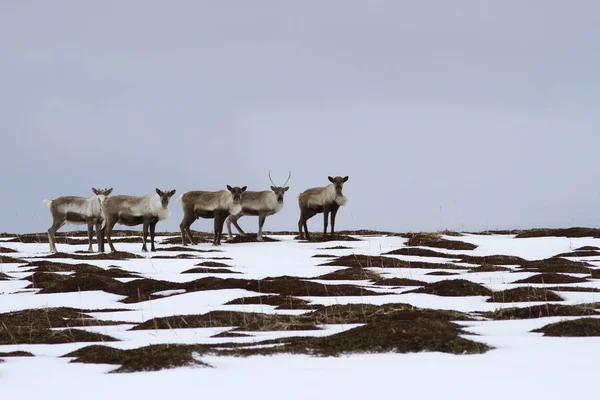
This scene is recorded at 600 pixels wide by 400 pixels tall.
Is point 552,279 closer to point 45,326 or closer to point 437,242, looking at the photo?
point 45,326

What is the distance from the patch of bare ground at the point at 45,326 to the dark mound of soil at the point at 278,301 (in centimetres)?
248

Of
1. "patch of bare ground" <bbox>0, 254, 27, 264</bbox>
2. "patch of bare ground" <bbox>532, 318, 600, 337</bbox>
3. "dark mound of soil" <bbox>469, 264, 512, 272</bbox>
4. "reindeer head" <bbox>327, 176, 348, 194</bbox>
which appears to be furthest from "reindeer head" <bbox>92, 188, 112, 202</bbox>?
"patch of bare ground" <bbox>532, 318, 600, 337</bbox>

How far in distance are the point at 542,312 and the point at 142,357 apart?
18.7 ft

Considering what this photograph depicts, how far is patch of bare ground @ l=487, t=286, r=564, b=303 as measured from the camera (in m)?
12.3

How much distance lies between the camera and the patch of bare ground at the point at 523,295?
12.3m

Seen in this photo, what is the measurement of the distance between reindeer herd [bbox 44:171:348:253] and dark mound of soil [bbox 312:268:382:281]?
9158mm

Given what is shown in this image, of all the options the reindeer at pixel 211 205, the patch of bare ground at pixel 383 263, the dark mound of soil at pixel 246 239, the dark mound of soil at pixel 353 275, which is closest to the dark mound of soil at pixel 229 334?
the dark mound of soil at pixel 353 275

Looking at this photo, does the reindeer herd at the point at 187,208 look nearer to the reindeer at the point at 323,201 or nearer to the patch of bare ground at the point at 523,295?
the reindeer at the point at 323,201

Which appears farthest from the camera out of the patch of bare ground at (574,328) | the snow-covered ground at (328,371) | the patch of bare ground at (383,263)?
the patch of bare ground at (383,263)

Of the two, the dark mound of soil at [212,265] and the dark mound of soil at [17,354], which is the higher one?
the dark mound of soil at [212,265]

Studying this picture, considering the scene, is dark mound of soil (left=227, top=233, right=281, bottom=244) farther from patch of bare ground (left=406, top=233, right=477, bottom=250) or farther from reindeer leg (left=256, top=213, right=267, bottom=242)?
patch of bare ground (left=406, top=233, right=477, bottom=250)

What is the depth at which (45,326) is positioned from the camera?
10.5m

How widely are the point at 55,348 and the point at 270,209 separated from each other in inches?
848

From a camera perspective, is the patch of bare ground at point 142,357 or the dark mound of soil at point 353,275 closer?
the patch of bare ground at point 142,357
